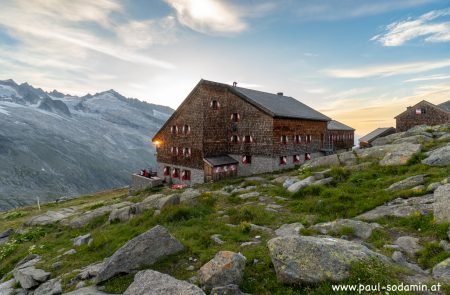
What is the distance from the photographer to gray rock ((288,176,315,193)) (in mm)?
18486

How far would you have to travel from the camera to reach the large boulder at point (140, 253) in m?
→ 9.60

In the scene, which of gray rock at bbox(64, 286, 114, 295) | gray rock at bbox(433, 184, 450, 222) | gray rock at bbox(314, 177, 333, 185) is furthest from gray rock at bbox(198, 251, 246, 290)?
gray rock at bbox(314, 177, 333, 185)

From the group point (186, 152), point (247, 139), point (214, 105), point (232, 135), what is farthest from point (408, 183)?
point (186, 152)

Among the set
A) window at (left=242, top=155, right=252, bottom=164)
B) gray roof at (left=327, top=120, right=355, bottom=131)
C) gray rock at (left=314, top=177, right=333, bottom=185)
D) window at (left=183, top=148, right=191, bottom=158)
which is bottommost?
gray rock at (left=314, top=177, right=333, bottom=185)

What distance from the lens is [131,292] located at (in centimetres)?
752

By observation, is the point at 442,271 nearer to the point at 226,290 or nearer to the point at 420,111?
the point at 226,290

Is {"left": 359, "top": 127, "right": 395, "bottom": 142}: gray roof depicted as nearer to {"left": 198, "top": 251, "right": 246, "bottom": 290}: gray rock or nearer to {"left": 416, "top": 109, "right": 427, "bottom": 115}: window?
{"left": 416, "top": 109, "right": 427, "bottom": 115}: window

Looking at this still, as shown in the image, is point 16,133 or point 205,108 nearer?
point 205,108

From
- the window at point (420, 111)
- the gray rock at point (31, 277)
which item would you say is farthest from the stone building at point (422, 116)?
the gray rock at point (31, 277)

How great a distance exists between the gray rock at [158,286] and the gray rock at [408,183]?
1216 centimetres

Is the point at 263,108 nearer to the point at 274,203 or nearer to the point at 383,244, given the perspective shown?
the point at 274,203

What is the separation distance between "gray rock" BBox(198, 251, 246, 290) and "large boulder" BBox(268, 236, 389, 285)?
41.0 inches

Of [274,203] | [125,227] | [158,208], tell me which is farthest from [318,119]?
[125,227]

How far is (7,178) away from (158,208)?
152 m
